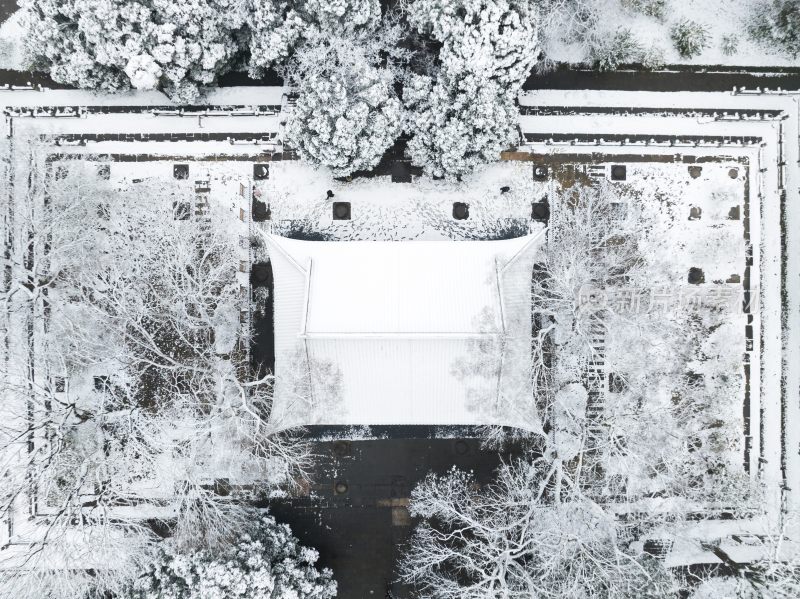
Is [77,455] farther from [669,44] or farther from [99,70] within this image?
[669,44]

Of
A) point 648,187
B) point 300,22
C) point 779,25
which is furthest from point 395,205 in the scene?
point 779,25

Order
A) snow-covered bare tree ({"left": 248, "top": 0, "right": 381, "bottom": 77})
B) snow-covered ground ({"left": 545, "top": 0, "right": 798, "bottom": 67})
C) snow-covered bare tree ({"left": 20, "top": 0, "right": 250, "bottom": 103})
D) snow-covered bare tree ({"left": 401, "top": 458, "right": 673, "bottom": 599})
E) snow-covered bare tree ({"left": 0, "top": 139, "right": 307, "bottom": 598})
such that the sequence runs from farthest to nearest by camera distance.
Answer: snow-covered ground ({"left": 545, "top": 0, "right": 798, "bottom": 67})
snow-covered bare tree ({"left": 0, "top": 139, "right": 307, "bottom": 598})
snow-covered bare tree ({"left": 248, "top": 0, "right": 381, "bottom": 77})
snow-covered bare tree ({"left": 20, "top": 0, "right": 250, "bottom": 103})
snow-covered bare tree ({"left": 401, "top": 458, "right": 673, "bottom": 599})

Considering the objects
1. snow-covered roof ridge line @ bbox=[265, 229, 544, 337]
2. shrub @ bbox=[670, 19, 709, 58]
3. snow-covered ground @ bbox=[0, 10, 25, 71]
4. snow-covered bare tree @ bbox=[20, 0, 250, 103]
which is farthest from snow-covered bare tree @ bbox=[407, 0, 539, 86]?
snow-covered ground @ bbox=[0, 10, 25, 71]

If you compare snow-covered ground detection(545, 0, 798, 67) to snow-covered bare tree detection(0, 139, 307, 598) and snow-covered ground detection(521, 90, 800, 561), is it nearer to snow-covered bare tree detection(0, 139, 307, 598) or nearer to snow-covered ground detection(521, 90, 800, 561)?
snow-covered ground detection(521, 90, 800, 561)

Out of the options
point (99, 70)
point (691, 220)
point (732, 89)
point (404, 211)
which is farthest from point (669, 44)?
point (99, 70)

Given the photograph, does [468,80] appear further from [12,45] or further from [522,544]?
[12,45]

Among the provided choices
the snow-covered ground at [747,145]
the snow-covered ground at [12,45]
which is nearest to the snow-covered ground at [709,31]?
the snow-covered ground at [747,145]
